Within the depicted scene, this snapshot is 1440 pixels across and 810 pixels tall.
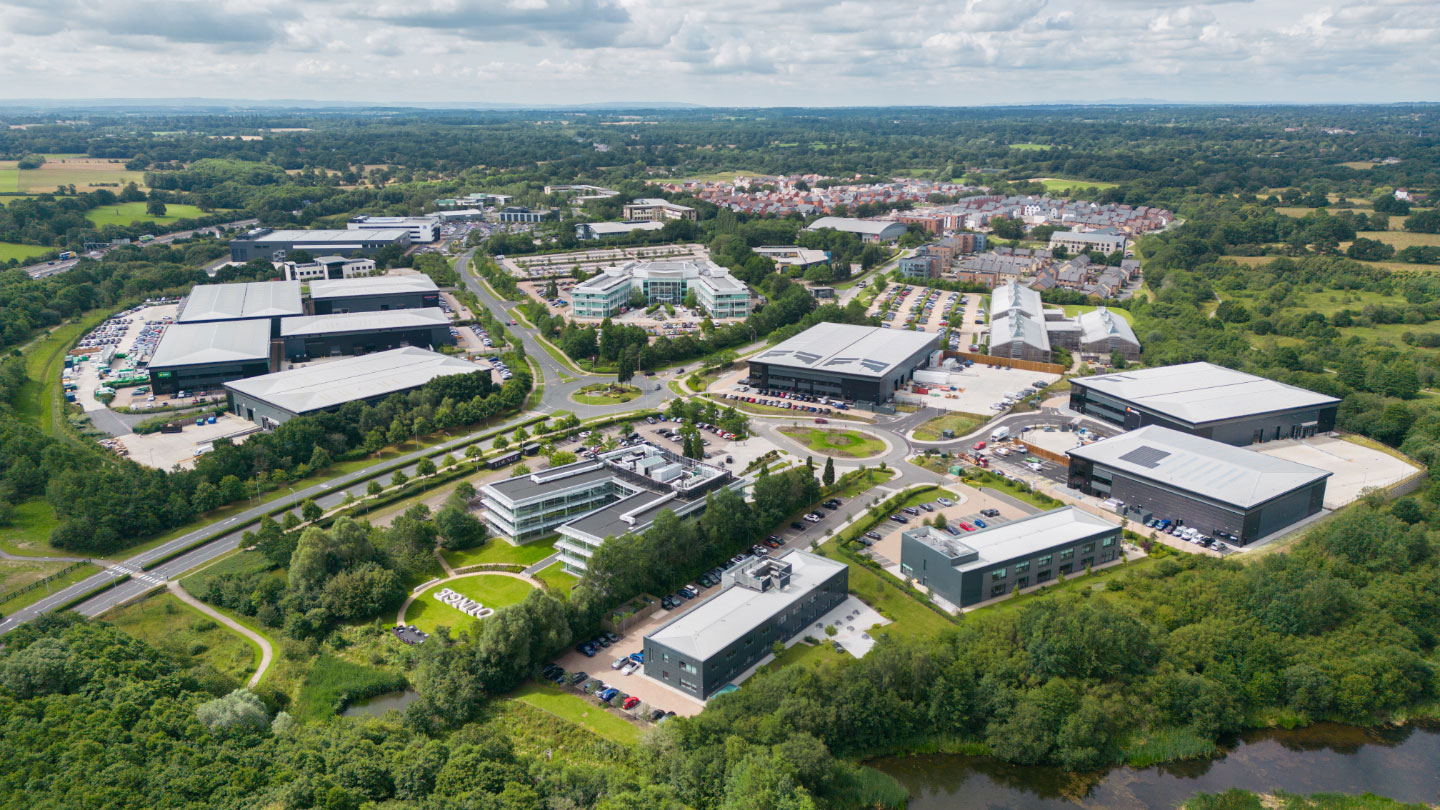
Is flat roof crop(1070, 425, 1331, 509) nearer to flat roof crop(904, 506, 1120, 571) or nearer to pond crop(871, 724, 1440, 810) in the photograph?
flat roof crop(904, 506, 1120, 571)

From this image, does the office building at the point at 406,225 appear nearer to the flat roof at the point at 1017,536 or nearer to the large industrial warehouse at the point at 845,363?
the large industrial warehouse at the point at 845,363

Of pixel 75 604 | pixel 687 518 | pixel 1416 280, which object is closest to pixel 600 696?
pixel 687 518

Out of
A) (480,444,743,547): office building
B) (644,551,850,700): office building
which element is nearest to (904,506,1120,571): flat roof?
(644,551,850,700): office building

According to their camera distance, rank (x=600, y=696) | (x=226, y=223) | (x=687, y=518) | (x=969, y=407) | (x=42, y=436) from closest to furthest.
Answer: (x=600, y=696) → (x=687, y=518) → (x=42, y=436) → (x=969, y=407) → (x=226, y=223)

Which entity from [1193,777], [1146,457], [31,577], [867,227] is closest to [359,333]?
[31,577]

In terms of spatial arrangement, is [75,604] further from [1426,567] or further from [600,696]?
[1426,567]

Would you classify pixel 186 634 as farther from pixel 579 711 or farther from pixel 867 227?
pixel 867 227
